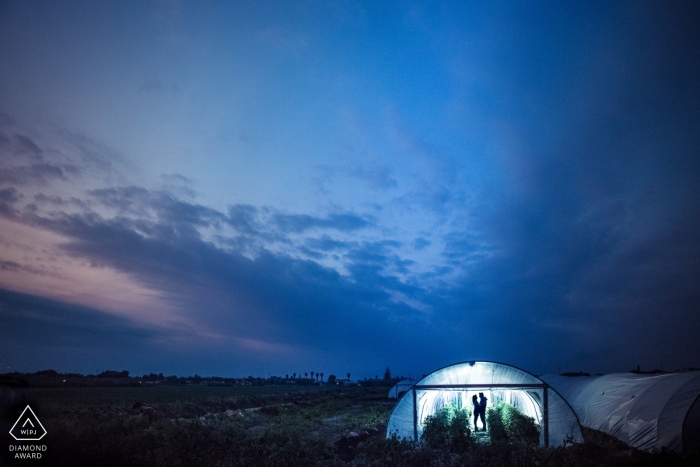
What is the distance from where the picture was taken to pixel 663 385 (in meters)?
17.6

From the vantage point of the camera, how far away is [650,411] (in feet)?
54.4

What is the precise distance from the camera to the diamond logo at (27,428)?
947 centimetres

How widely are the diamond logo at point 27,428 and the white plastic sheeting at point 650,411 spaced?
55.0ft

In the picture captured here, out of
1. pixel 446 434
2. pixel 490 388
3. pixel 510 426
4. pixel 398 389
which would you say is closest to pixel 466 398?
pixel 510 426

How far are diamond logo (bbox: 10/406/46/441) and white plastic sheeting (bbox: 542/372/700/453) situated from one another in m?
16.8

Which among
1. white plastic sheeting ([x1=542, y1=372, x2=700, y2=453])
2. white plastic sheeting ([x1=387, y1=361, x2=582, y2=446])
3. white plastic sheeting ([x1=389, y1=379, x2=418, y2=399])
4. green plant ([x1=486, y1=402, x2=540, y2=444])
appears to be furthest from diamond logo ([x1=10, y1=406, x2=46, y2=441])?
white plastic sheeting ([x1=389, y1=379, x2=418, y2=399])

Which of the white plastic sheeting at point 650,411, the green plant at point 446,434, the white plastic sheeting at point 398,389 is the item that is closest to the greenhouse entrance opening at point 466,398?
the green plant at point 446,434

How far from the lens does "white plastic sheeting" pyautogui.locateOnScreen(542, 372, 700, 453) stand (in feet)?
48.5

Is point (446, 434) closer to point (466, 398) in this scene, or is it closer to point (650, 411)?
point (650, 411)

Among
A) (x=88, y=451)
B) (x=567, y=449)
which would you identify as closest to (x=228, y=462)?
(x=88, y=451)

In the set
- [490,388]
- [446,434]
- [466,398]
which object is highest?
[490,388]

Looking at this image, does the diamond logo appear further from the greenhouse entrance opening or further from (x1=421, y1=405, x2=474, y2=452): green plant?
the greenhouse entrance opening

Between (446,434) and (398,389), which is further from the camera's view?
(398,389)

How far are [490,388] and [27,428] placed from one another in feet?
52.1
